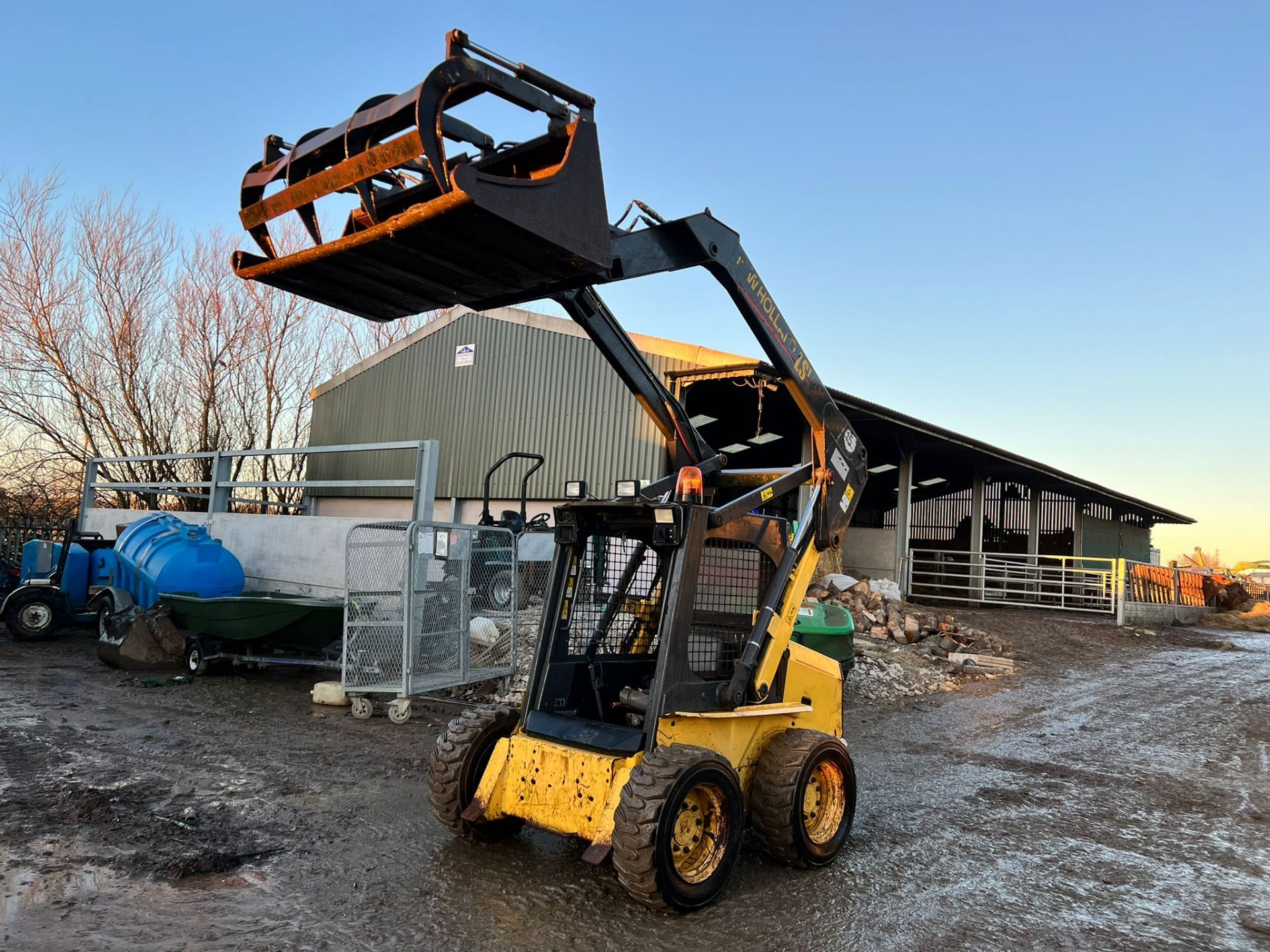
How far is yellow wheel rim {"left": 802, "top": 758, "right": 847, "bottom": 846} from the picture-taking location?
201 inches

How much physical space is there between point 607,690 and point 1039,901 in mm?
2505

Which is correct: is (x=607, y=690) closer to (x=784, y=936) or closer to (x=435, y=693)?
(x=784, y=936)

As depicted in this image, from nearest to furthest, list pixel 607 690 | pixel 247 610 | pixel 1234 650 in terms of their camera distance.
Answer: pixel 607 690 → pixel 247 610 → pixel 1234 650

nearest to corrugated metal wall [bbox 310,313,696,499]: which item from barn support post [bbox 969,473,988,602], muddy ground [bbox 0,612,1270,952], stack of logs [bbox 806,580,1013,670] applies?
stack of logs [bbox 806,580,1013,670]

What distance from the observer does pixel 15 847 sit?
4891 millimetres

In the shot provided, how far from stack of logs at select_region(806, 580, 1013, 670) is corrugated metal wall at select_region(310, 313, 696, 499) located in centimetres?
431

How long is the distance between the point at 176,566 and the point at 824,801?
9.82 m

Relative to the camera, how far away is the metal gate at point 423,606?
8781mm

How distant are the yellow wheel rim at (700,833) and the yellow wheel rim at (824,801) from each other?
729mm

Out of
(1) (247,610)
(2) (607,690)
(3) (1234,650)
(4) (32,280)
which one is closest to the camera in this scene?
(2) (607,690)

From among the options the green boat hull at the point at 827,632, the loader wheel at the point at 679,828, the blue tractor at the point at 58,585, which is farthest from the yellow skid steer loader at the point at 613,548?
the blue tractor at the point at 58,585

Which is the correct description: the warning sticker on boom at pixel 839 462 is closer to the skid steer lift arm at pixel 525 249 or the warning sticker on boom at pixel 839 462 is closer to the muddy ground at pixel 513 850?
the skid steer lift arm at pixel 525 249

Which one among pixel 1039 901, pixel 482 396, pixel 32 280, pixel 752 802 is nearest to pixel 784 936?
pixel 752 802

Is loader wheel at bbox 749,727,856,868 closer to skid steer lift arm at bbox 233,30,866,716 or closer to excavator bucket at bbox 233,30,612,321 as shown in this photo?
skid steer lift arm at bbox 233,30,866,716
